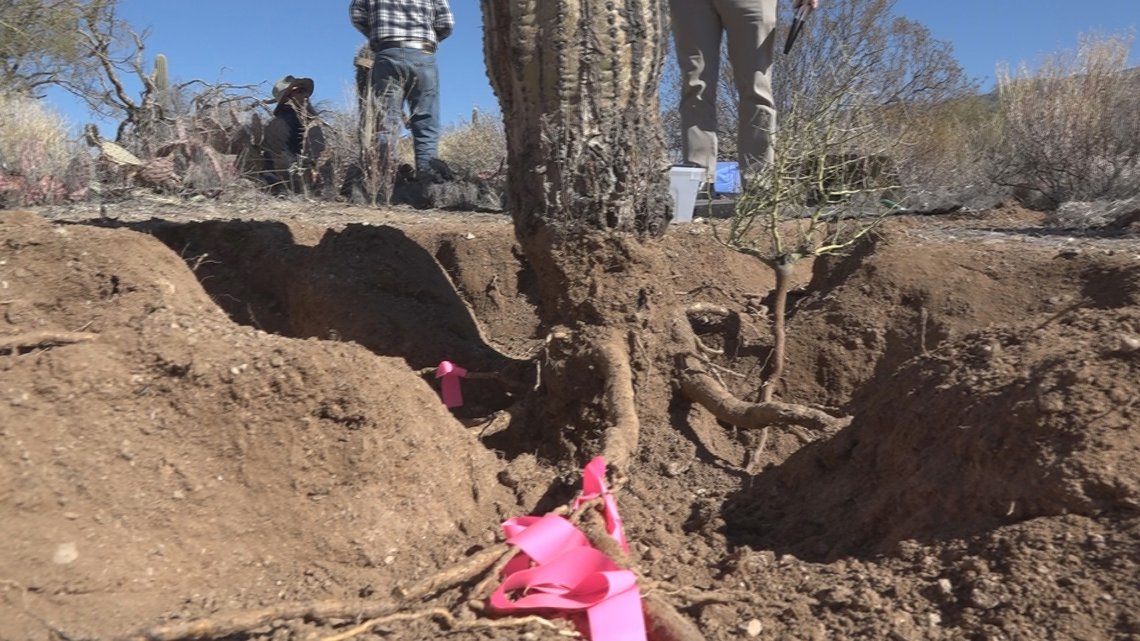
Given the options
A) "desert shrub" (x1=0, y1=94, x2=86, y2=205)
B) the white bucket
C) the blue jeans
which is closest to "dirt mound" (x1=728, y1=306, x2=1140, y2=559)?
the white bucket

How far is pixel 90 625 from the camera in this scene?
1.59 metres

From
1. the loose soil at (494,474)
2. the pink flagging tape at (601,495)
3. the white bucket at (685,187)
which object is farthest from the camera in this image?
the white bucket at (685,187)

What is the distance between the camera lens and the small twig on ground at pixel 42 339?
2.11 meters

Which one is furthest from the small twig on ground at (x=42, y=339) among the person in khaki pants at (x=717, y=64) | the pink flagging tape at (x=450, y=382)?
the person in khaki pants at (x=717, y=64)

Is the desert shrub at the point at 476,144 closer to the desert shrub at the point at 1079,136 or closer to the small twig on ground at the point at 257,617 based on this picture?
the desert shrub at the point at 1079,136

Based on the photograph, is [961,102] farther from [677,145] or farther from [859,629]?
[859,629]

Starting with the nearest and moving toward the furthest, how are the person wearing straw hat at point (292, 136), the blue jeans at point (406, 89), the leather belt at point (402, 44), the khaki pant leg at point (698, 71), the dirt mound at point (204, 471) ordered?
the dirt mound at point (204, 471) → the khaki pant leg at point (698, 71) → the blue jeans at point (406, 89) → the leather belt at point (402, 44) → the person wearing straw hat at point (292, 136)

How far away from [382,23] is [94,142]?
233 cm

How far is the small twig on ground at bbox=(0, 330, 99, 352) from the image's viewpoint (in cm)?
211

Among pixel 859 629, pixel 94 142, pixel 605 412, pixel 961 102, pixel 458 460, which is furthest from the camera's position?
pixel 961 102

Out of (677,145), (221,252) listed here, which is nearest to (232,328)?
(221,252)

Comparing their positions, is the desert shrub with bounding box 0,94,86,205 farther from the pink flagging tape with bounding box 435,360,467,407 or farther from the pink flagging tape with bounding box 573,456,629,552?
the pink flagging tape with bounding box 573,456,629,552

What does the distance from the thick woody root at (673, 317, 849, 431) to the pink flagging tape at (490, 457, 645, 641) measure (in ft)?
2.63

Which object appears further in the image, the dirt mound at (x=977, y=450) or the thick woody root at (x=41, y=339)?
the thick woody root at (x=41, y=339)
